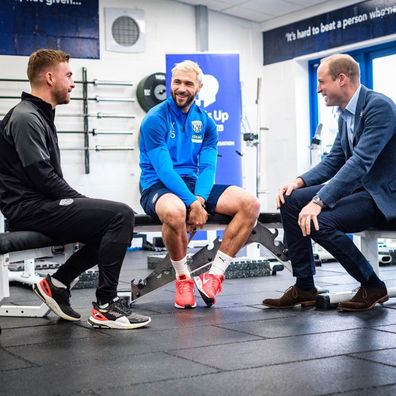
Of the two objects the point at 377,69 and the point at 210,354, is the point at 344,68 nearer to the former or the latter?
the point at 210,354

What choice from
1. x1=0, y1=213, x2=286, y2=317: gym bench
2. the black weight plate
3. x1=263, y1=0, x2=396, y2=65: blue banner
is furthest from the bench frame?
the black weight plate

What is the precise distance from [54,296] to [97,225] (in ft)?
1.25

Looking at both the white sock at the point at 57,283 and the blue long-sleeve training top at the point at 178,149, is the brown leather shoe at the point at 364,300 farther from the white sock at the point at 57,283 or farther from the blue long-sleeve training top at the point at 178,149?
the white sock at the point at 57,283

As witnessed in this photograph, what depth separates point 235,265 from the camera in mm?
4773

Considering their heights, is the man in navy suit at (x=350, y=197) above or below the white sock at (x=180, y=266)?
above

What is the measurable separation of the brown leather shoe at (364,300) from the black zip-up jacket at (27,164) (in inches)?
48.6

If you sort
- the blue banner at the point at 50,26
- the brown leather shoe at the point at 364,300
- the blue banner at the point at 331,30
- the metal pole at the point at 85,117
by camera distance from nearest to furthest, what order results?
the brown leather shoe at the point at 364,300 < the blue banner at the point at 331,30 < the blue banner at the point at 50,26 < the metal pole at the point at 85,117

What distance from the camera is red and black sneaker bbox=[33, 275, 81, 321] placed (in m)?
2.92

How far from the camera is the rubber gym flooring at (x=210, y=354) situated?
1.83 m

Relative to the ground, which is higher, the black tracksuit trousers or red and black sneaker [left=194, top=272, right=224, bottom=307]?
the black tracksuit trousers

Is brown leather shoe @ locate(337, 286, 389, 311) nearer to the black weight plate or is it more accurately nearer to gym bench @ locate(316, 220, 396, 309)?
gym bench @ locate(316, 220, 396, 309)

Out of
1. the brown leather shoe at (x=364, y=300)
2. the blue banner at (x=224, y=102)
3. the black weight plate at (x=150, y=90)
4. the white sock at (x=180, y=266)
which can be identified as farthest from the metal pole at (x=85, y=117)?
the brown leather shoe at (x=364, y=300)

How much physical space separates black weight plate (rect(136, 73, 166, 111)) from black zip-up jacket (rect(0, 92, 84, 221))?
5019 mm

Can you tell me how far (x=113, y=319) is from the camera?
2766 millimetres
